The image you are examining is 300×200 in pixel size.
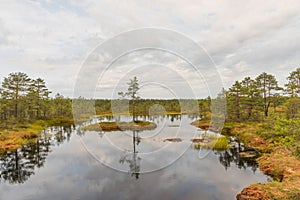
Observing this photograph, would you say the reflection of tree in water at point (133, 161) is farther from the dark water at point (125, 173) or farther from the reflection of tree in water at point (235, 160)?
the reflection of tree in water at point (235, 160)

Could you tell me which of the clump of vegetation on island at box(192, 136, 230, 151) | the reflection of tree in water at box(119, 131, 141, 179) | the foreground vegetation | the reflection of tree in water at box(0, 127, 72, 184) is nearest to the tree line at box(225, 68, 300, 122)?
the foreground vegetation

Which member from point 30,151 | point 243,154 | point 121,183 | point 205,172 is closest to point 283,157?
point 243,154

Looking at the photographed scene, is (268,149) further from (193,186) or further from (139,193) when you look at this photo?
(139,193)

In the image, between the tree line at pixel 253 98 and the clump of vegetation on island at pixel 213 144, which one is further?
the tree line at pixel 253 98

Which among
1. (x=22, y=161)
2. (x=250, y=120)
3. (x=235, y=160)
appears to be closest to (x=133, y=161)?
(x=235, y=160)

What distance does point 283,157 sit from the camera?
20.0 meters

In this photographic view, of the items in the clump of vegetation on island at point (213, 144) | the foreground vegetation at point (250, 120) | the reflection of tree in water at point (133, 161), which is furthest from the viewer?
the clump of vegetation on island at point (213, 144)

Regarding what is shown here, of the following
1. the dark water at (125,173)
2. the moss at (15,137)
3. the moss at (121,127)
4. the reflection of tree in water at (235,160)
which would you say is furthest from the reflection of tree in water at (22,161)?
the reflection of tree in water at (235,160)

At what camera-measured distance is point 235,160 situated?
22.3 metres

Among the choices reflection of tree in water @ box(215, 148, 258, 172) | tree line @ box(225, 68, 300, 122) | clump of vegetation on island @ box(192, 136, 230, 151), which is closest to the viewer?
reflection of tree in water @ box(215, 148, 258, 172)

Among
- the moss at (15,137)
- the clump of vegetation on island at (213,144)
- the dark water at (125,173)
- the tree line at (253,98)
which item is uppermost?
the tree line at (253,98)

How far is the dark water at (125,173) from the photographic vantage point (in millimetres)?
15031

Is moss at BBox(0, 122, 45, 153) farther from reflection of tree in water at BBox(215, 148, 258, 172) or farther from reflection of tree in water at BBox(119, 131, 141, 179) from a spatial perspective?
reflection of tree in water at BBox(215, 148, 258, 172)

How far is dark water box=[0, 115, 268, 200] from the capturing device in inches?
592
